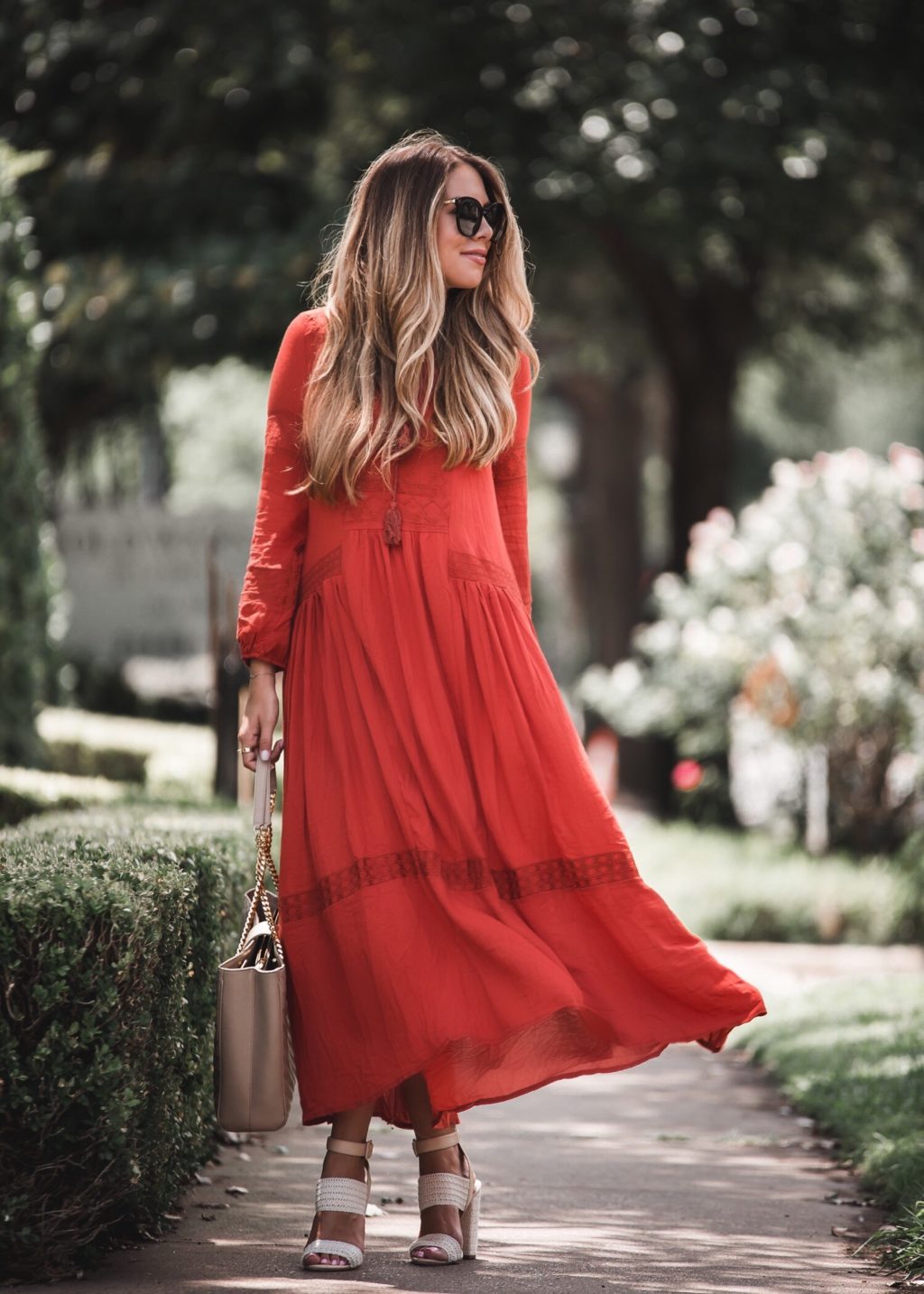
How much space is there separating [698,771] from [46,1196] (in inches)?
345

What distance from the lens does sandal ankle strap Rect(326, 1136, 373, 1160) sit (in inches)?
136

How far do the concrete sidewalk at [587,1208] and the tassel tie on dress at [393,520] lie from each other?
146cm

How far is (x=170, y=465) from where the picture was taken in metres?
19.7

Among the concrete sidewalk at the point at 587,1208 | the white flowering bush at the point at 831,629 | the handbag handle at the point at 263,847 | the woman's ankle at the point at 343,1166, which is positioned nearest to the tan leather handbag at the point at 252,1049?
the handbag handle at the point at 263,847

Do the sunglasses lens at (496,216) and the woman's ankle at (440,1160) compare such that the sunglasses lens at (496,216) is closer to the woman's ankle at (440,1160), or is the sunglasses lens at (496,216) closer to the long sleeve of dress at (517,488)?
the long sleeve of dress at (517,488)

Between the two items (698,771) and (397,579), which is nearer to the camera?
(397,579)

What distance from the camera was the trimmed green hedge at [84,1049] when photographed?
306 cm

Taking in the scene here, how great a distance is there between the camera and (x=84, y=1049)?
3.10 metres

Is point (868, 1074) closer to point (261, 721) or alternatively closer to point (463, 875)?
point (463, 875)

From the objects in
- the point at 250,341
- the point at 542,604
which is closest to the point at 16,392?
the point at 250,341

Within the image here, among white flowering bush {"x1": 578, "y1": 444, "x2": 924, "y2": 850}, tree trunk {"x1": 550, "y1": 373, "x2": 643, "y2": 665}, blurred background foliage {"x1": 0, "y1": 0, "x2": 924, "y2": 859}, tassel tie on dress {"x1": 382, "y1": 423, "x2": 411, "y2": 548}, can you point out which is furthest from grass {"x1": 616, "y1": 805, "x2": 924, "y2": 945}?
tree trunk {"x1": 550, "y1": 373, "x2": 643, "y2": 665}

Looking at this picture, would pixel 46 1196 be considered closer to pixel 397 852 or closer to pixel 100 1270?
pixel 100 1270

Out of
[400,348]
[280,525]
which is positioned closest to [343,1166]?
[280,525]

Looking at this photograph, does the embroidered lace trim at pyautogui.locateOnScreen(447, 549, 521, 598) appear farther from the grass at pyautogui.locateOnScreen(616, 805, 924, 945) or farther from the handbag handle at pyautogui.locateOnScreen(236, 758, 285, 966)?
the grass at pyautogui.locateOnScreen(616, 805, 924, 945)
